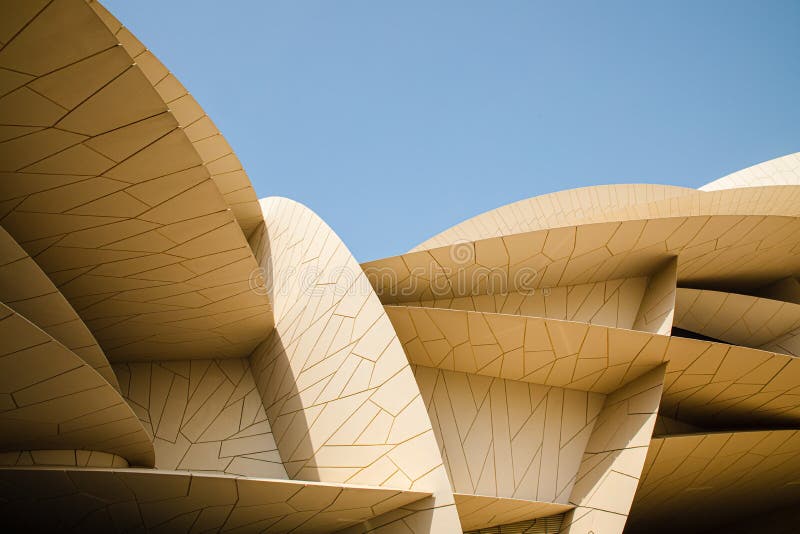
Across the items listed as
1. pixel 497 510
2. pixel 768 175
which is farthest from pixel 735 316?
pixel 768 175

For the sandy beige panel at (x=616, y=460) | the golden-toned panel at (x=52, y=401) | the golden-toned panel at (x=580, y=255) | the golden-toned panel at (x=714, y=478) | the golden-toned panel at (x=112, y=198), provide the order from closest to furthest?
the golden-toned panel at (x=112, y=198)
the golden-toned panel at (x=52, y=401)
the sandy beige panel at (x=616, y=460)
the golden-toned panel at (x=714, y=478)
the golden-toned panel at (x=580, y=255)

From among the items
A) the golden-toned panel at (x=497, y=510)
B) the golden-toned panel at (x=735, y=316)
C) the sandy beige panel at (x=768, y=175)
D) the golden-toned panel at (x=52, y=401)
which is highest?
the sandy beige panel at (x=768, y=175)

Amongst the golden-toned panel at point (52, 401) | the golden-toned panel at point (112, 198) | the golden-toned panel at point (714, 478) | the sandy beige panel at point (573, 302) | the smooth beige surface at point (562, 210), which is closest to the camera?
the golden-toned panel at point (112, 198)

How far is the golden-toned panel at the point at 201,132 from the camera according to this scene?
Result: 330 inches

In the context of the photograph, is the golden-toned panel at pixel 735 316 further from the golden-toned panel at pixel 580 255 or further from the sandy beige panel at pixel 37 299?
the sandy beige panel at pixel 37 299

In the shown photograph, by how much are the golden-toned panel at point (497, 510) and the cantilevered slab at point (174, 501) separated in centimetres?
175

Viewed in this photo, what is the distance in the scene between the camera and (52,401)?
5926mm

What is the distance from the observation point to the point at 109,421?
21.8ft

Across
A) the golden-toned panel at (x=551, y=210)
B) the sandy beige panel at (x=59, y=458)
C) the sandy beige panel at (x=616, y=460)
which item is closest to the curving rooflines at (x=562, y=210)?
the golden-toned panel at (x=551, y=210)

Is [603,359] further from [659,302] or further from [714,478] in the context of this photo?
[714,478]

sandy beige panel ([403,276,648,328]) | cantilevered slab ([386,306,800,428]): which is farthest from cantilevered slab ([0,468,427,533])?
sandy beige panel ([403,276,648,328])

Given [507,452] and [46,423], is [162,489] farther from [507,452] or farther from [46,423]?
[507,452]

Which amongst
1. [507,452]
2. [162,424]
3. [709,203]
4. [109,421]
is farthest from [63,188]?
[709,203]

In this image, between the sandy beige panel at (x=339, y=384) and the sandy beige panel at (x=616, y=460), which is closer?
the sandy beige panel at (x=339, y=384)
